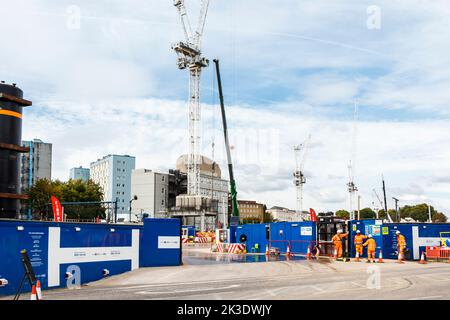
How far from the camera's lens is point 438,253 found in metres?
29.5

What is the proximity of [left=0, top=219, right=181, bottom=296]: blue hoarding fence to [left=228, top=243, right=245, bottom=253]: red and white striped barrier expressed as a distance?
16.6 metres

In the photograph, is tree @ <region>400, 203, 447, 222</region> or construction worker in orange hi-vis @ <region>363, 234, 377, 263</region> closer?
construction worker in orange hi-vis @ <region>363, 234, 377, 263</region>

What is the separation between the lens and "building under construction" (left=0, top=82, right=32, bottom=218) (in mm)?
17266

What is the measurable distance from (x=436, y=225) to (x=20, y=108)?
87.7 feet

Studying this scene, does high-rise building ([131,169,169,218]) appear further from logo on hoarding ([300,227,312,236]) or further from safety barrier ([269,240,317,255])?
logo on hoarding ([300,227,312,236])

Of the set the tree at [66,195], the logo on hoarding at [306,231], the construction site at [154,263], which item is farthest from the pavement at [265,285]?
the tree at [66,195]

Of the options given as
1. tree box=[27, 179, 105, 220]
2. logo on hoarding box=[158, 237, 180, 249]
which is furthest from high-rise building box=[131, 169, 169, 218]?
logo on hoarding box=[158, 237, 180, 249]

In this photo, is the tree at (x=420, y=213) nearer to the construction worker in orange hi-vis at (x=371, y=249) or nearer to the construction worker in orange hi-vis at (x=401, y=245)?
the construction worker in orange hi-vis at (x=401, y=245)

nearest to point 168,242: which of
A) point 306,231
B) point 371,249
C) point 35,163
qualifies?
point 371,249

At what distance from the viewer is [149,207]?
145625 millimetres

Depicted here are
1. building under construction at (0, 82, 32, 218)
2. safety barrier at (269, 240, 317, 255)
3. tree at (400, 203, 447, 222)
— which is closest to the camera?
building under construction at (0, 82, 32, 218)

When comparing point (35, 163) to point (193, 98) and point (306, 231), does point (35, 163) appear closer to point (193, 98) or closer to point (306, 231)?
point (193, 98)

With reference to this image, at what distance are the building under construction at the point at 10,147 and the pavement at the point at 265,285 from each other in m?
3.61
